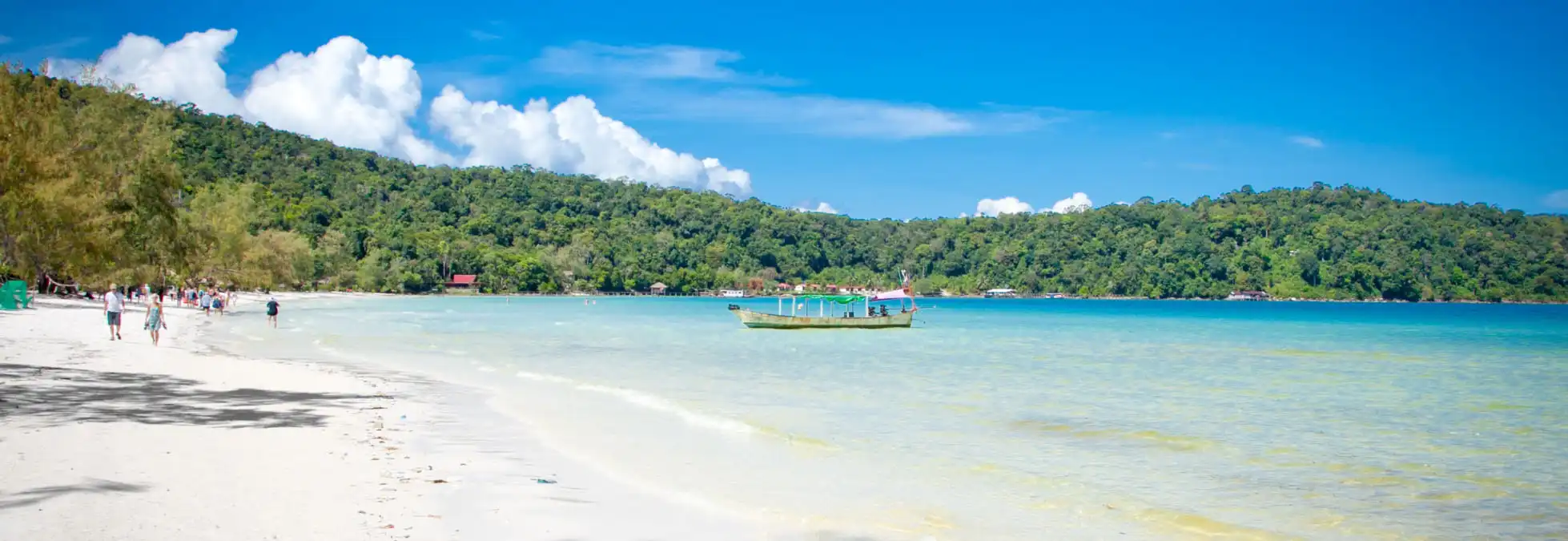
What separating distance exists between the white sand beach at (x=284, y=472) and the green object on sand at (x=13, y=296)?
24.4m

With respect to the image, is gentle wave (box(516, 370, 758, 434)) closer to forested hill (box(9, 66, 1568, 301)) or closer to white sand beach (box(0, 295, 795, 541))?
white sand beach (box(0, 295, 795, 541))

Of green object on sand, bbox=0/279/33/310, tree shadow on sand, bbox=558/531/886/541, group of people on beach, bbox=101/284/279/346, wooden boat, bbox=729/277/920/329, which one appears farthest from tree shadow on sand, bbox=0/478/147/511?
wooden boat, bbox=729/277/920/329

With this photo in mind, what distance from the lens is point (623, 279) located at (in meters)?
167

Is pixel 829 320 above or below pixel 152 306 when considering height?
below

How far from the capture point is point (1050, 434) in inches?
561

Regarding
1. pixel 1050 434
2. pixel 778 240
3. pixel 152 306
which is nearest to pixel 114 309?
pixel 152 306

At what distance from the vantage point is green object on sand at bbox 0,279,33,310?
113ft

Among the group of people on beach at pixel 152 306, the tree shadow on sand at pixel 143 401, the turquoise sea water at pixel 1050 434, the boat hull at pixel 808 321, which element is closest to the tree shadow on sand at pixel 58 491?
the tree shadow on sand at pixel 143 401

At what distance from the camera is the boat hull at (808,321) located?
4988 cm

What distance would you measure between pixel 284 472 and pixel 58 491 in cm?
164

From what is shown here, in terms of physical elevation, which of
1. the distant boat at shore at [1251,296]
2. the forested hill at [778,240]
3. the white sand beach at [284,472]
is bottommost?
the white sand beach at [284,472]

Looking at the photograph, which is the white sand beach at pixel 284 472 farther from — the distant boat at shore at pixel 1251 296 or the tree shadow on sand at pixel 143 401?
the distant boat at shore at pixel 1251 296

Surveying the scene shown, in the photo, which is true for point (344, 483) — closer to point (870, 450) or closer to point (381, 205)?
point (870, 450)

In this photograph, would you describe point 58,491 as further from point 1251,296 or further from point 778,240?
point 778,240
